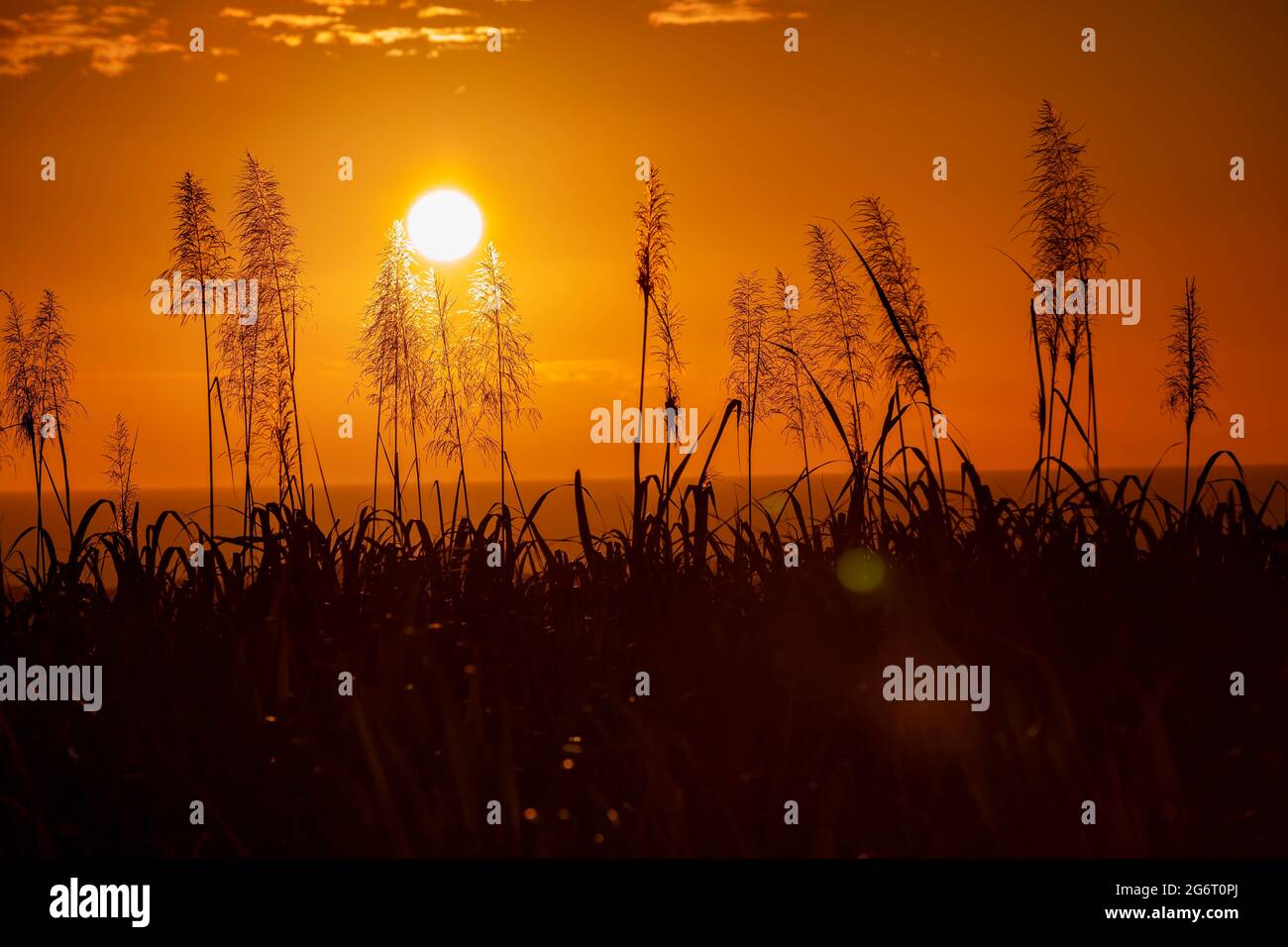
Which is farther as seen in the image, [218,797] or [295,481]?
[295,481]

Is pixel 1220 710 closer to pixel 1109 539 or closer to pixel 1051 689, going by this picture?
pixel 1051 689

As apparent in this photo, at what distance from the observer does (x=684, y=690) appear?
9.53ft

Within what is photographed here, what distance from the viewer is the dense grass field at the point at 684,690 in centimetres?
238

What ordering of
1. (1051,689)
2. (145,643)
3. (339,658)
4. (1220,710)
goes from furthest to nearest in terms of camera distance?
(145,643) < (339,658) < (1220,710) < (1051,689)

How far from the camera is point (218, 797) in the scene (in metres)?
2.56

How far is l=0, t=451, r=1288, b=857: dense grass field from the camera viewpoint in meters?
2.38

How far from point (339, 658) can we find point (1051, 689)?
1814 mm

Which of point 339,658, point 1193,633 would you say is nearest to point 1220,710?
point 1193,633

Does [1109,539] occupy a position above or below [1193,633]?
above

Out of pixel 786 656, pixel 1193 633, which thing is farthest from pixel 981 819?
pixel 1193 633
